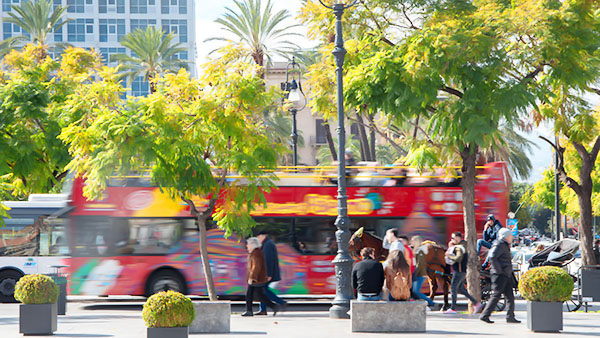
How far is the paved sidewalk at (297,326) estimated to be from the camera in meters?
14.1

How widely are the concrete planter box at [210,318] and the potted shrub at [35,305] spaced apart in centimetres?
244

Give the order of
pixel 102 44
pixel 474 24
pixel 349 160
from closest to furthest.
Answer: pixel 474 24 < pixel 349 160 < pixel 102 44

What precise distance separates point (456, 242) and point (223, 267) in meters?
6.01

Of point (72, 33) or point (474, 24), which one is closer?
point (474, 24)

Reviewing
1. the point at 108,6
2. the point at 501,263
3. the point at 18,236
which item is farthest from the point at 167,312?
the point at 108,6

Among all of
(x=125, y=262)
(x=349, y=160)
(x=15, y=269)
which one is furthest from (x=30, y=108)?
(x=349, y=160)

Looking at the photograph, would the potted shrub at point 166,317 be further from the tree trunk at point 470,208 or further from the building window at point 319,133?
the building window at point 319,133

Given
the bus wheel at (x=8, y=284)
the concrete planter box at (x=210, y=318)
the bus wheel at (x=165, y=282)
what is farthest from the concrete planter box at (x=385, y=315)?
the bus wheel at (x=8, y=284)

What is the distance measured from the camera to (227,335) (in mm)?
13906

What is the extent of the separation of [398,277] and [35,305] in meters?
6.14

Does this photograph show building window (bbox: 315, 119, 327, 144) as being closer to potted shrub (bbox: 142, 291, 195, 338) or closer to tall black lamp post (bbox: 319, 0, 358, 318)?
tall black lamp post (bbox: 319, 0, 358, 318)

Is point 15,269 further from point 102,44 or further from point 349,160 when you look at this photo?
point 102,44

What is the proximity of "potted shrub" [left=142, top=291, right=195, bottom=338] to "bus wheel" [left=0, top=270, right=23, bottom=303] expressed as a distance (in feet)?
46.4

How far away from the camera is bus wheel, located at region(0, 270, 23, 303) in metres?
24.4
